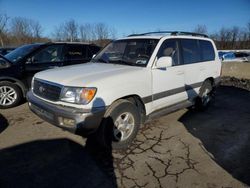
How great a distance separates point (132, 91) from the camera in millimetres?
3566

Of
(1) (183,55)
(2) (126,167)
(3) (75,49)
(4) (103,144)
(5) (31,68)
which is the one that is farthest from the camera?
(3) (75,49)

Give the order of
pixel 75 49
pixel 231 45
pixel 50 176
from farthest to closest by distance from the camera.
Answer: pixel 231 45 → pixel 75 49 → pixel 50 176

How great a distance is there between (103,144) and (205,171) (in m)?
1.61

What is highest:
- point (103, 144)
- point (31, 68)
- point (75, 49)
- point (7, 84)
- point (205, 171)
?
point (75, 49)

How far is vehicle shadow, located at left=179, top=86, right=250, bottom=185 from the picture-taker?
3312 mm

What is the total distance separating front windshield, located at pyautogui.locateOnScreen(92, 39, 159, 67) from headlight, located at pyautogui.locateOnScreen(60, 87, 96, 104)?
Answer: 1280 millimetres

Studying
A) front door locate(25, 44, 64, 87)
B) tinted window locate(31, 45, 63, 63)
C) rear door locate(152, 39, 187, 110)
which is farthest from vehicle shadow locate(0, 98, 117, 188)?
tinted window locate(31, 45, 63, 63)

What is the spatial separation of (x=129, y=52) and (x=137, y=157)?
2.14 m

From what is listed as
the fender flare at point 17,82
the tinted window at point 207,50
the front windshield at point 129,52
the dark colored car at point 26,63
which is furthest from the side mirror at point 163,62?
the fender flare at point 17,82

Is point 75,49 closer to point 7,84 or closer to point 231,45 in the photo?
point 7,84

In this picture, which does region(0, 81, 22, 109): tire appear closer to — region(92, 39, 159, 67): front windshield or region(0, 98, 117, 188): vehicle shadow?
region(0, 98, 117, 188): vehicle shadow

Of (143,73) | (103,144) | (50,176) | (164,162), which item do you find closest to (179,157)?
(164,162)

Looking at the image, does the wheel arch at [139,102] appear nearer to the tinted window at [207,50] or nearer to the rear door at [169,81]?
the rear door at [169,81]

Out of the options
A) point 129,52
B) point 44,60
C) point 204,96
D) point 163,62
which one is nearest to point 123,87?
point 163,62
